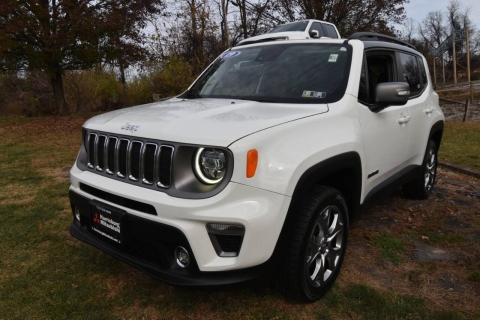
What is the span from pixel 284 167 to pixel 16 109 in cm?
2278

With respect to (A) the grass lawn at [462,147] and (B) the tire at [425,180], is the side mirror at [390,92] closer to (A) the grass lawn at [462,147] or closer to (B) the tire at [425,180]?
(B) the tire at [425,180]

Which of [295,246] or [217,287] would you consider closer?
[217,287]

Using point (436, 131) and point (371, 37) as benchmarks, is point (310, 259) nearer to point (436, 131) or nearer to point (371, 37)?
point (371, 37)

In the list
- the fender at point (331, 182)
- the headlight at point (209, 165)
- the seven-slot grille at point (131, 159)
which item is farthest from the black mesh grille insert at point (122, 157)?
the fender at point (331, 182)

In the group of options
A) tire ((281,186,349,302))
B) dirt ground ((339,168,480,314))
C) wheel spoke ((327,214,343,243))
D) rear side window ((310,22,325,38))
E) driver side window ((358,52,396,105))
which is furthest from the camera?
rear side window ((310,22,325,38))

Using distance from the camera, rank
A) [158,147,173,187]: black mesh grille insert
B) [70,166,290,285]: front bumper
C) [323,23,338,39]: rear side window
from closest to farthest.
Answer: [70,166,290,285]: front bumper < [158,147,173,187]: black mesh grille insert < [323,23,338,39]: rear side window

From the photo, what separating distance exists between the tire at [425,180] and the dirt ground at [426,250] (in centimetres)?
10

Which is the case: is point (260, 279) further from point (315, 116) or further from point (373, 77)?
point (373, 77)

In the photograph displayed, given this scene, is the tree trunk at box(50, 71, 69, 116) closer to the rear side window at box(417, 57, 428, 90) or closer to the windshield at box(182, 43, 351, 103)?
the windshield at box(182, 43, 351, 103)

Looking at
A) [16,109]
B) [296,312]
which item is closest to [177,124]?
[296,312]

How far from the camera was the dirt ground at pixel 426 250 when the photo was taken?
282 centimetres

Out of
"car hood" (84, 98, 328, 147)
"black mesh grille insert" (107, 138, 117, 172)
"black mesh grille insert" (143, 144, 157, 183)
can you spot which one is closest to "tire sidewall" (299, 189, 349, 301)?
"car hood" (84, 98, 328, 147)

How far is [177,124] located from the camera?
91.2 inches

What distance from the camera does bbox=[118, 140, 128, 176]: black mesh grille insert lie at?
96.7 inches
